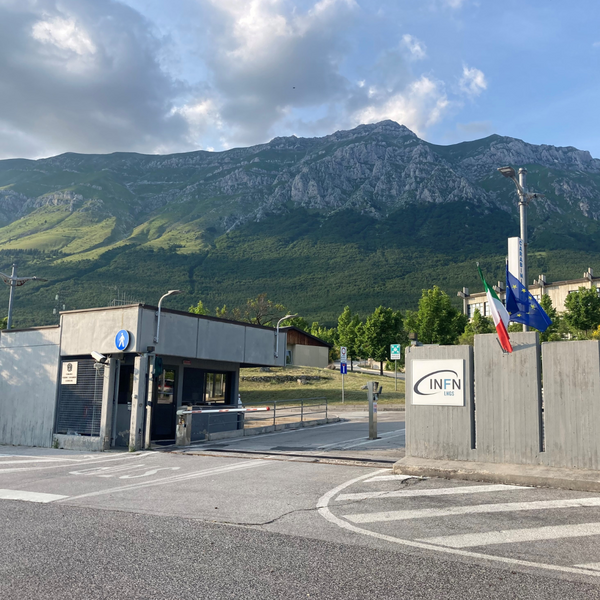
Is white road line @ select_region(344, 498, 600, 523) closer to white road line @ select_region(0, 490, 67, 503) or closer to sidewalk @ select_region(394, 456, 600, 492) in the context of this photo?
sidewalk @ select_region(394, 456, 600, 492)

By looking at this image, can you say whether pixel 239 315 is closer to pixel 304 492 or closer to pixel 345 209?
pixel 304 492

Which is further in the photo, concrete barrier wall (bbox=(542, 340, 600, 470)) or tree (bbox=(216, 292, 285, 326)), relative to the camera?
tree (bbox=(216, 292, 285, 326))

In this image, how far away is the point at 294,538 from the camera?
6.52 metres

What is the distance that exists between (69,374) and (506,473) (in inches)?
575

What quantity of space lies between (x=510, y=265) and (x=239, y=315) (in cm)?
7283

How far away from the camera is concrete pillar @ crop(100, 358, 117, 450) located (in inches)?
672

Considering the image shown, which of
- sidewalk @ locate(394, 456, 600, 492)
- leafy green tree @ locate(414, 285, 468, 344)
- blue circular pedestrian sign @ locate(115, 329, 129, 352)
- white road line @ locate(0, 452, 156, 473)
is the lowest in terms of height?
white road line @ locate(0, 452, 156, 473)

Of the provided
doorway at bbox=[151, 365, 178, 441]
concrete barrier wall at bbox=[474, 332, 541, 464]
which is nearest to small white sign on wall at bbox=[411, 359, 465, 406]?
concrete barrier wall at bbox=[474, 332, 541, 464]

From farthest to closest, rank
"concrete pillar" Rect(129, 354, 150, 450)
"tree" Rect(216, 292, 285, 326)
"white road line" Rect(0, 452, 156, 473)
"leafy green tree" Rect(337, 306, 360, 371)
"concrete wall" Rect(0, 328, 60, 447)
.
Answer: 1. "tree" Rect(216, 292, 285, 326)
2. "leafy green tree" Rect(337, 306, 360, 371)
3. "concrete wall" Rect(0, 328, 60, 447)
4. "concrete pillar" Rect(129, 354, 150, 450)
5. "white road line" Rect(0, 452, 156, 473)

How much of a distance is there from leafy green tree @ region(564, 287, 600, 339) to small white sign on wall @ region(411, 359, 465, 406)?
184 feet

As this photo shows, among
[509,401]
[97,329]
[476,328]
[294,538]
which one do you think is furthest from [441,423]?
[476,328]

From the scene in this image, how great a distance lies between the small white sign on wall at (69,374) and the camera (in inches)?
721

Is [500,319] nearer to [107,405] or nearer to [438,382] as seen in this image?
[438,382]

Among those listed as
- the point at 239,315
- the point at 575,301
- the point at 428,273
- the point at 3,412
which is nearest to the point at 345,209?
the point at 428,273
